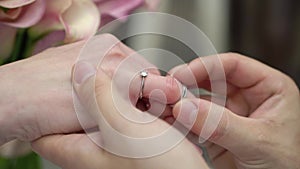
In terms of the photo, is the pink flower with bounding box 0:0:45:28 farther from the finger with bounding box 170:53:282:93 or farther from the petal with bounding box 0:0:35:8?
the finger with bounding box 170:53:282:93

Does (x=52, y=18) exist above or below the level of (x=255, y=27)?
above

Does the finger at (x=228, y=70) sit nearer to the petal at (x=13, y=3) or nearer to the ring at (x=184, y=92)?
the ring at (x=184, y=92)

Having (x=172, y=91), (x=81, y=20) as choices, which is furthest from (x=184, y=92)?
(x=81, y=20)

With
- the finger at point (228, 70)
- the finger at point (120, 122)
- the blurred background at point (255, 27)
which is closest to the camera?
the finger at point (120, 122)

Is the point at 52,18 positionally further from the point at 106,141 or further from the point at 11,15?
the point at 106,141

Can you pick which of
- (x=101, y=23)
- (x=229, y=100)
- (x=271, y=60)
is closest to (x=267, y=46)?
(x=271, y=60)

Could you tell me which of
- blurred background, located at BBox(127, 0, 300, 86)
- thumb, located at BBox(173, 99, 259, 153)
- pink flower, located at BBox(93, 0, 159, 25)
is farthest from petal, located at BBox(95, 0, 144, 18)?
blurred background, located at BBox(127, 0, 300, 86)

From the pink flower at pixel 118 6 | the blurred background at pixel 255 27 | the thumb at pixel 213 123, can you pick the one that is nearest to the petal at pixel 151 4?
the pink flower at pixel 118 6
